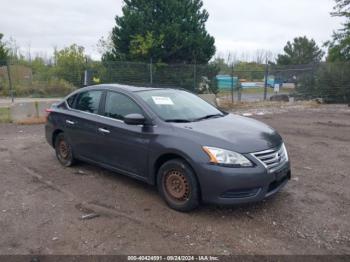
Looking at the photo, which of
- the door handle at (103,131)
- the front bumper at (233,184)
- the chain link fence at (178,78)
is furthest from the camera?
the chain link fence at (178,78)

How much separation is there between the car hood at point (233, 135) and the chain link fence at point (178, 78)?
397 inches

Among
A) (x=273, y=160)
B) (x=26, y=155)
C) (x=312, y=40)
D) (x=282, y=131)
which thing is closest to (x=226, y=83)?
(x=282, y=131)

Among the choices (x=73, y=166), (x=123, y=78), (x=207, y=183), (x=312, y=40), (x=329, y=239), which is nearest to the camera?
(x=329, y=239)

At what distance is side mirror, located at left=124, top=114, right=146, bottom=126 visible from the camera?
440 centimetres

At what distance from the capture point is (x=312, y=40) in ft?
152

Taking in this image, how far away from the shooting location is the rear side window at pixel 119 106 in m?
4.78

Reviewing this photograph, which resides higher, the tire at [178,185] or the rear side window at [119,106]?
the rear side window at [119,106]

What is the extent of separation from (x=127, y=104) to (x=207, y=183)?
1770 millimetres

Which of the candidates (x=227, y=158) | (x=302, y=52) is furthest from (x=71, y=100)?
(x=302, y=52)

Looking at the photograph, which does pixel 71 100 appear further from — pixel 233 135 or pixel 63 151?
pixel 233 135

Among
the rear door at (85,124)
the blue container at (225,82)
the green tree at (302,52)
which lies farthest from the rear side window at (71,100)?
the green tree at (302,52)

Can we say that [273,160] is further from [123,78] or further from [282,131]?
[123,78]

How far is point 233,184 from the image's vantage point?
3752 mm

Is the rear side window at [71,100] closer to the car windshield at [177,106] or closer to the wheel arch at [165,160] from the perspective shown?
the car windshield at [177,106]
